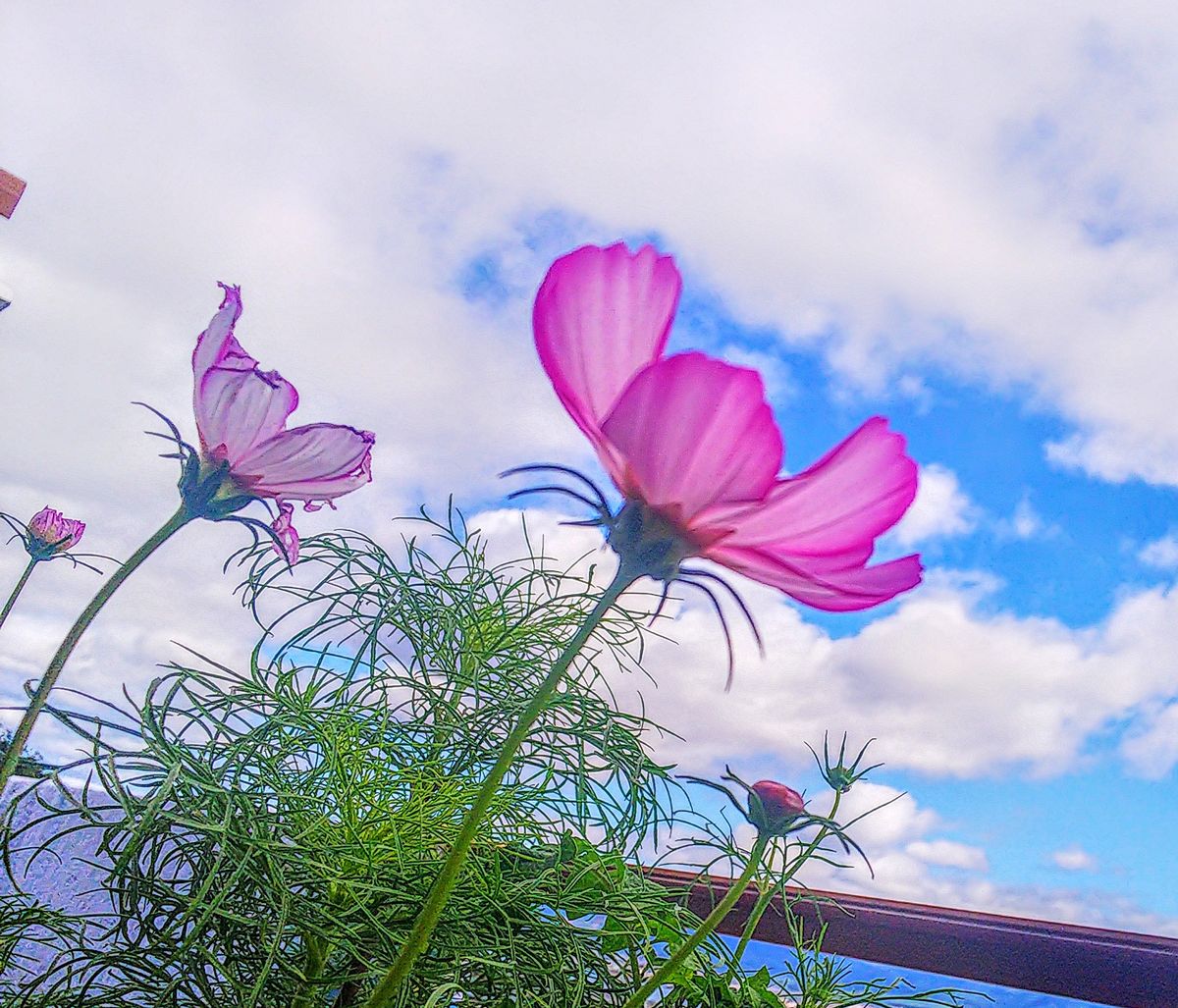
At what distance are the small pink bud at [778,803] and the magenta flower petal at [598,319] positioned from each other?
0.54 ft

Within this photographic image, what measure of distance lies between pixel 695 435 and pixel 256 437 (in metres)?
0.20

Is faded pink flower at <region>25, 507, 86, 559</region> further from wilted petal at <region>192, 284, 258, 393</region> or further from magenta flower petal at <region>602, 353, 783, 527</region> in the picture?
magenta flower petal at <region>602, 353, 783, 527</region>

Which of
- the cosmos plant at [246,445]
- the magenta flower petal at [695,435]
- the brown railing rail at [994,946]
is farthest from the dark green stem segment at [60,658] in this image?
the brown railing rail at [994,946]

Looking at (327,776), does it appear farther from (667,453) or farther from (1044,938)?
(1044,938)

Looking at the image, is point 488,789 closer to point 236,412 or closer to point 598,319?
point 598,319

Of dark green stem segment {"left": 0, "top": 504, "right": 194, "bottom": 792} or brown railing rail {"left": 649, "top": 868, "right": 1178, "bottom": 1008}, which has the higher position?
brown railing rail {"left": 649, "top": 868, "right": 1178, "bottom": 1008}

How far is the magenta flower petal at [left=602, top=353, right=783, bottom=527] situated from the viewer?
252 mm

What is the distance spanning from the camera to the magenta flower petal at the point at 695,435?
252 mm

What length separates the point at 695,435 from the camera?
26 centimetres

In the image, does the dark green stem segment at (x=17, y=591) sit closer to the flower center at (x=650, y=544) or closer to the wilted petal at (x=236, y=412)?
the wilted petal at (x=236, y=412)

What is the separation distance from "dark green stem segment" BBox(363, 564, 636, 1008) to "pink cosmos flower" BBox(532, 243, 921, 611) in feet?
0.07

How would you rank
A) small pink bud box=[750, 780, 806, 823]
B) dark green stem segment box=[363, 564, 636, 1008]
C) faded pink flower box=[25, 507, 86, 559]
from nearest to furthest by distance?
1. dark green stem segment box=[363, 564, 636, 1008]
2. small pink bud box=[750, 780, 806, 823]
3. faded pink flower box=[25, 507, 86, 559]

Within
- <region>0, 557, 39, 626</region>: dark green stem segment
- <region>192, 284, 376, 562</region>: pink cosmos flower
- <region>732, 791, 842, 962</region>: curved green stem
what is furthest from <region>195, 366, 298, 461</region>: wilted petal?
<region>732, 791, 842, 962</region>: curved green stem

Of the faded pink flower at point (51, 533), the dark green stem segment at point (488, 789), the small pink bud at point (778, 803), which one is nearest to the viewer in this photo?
the dark green stem segment at point (488, 789)
